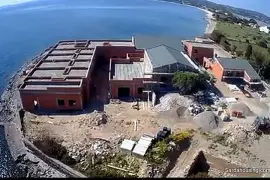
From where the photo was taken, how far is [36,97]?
39.7 meters

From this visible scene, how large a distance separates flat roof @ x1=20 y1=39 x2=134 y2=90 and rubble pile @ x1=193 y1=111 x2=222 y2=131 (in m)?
17.0

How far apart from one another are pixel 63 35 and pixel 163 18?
6374 cm

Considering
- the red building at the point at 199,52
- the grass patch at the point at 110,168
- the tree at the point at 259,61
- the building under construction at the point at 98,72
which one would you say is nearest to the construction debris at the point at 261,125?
the building under construction at the point at 98,72

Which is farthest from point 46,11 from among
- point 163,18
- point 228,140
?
point 228,140

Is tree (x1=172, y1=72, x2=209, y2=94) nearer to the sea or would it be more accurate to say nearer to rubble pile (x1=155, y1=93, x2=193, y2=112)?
rubble pile (x1=155, y1=93, x2=193, y2=112)

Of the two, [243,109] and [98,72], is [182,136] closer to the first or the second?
[243,109]

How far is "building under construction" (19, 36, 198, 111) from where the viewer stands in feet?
131

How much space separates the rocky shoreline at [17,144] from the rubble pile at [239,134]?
19.9m

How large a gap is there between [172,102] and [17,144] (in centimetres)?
2121

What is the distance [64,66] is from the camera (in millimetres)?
46375

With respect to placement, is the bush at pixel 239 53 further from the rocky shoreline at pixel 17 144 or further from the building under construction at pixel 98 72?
the rocky shoreline at pixel 17 144

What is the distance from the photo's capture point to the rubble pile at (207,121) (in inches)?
1446

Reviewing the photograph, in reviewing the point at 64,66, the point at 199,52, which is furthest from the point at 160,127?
the point at 199,52

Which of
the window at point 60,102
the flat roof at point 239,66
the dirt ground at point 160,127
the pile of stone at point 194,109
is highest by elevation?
Answer: the flat roof at point 239,66
